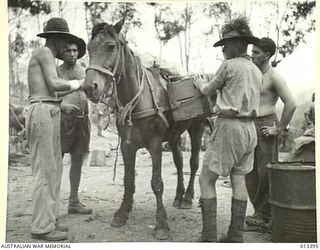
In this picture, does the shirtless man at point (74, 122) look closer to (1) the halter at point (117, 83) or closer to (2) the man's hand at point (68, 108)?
(2) the man's hand at point (68, 108)

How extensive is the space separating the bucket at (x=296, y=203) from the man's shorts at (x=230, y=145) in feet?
1.10

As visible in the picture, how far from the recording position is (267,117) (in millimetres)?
3184

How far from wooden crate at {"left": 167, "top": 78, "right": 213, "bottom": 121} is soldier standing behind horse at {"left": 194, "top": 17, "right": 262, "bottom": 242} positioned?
0.19 metres

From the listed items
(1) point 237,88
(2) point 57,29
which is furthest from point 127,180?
(2) point 57,29

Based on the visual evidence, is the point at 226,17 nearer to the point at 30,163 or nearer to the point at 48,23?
the point at 48,23

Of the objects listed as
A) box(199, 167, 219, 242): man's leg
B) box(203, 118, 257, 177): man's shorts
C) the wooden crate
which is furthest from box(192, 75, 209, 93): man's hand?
box(199, 167, 219, 242): man's leg

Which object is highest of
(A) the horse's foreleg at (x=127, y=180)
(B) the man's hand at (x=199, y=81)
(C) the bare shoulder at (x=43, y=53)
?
(C) the bare shoulder at (x=43, y=53)

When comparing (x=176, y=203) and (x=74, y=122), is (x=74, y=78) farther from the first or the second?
(x=176, y=203)

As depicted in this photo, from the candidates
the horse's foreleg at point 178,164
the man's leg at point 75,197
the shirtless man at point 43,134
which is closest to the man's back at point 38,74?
the shirtless man at point 43,134

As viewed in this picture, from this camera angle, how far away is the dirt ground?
300cm

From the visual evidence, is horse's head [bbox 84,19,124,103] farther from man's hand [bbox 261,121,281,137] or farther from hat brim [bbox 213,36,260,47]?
man's hand [bbox 261,121,281,137]

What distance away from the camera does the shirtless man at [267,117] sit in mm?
3111

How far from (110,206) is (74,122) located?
0.82 metres

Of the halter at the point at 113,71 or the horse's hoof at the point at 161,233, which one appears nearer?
the halter at the point at 113,71
